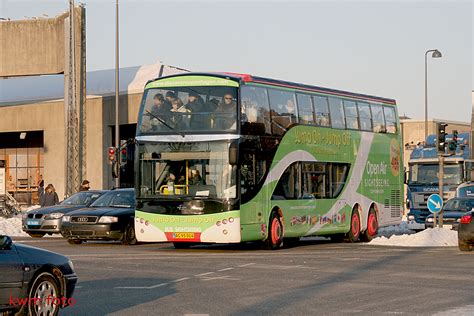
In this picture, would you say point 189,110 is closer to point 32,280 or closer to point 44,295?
point 44,295

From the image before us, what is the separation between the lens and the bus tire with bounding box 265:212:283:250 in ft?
91.6

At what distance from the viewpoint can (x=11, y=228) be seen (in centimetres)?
4081

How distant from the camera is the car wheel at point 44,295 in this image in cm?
1270

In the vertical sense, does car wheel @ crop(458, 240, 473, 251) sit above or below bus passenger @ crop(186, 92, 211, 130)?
below

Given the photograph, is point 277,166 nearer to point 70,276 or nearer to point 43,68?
point 70,276

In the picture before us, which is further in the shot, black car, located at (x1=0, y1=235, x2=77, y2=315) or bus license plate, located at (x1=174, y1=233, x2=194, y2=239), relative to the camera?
bus license plate, located at (x1=174, y1=233, x2=194, y2=239)

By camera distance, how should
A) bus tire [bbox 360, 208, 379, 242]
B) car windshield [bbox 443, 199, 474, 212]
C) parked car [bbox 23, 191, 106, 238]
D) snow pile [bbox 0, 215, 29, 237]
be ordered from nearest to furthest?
parked car [bbox 23, 191, 106, 238] → bus tire [bbox 360, 208, 379, 242] → snow pile [bbox 0, 215, 29, 237] → car windshield [bbox 443, 199, 474, 212]

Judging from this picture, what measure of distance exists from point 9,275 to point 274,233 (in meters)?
16.0

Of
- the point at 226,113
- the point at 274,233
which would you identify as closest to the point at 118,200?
the point at 274,233

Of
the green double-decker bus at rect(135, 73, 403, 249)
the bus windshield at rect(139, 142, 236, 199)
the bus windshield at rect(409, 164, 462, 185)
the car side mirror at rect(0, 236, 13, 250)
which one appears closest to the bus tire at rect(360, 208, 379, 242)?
the green double-decker bus at rect(135, 73, 403, 249)

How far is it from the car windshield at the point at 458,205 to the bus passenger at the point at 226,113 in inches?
663

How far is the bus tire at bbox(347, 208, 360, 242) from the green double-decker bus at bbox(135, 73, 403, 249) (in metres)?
2.41

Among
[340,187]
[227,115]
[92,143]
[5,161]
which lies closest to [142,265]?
[227,115]

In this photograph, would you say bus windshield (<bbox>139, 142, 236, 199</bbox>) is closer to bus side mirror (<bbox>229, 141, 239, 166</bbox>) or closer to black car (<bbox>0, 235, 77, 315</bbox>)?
bus side mirror (<bbox>229, 141, 239, 166</bbox>)
